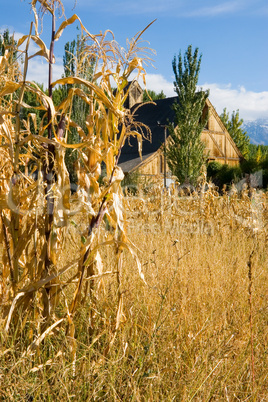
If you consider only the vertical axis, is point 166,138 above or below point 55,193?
above

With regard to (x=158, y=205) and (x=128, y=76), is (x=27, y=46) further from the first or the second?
(x=158, y=205)

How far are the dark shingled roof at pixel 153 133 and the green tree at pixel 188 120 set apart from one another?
5.84m

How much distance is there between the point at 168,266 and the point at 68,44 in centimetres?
1935

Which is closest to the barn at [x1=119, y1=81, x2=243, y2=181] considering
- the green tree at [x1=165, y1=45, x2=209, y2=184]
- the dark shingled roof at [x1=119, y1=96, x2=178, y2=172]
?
the dark shingled roof at [x1=119, y1=96, x2=178, y2=172]

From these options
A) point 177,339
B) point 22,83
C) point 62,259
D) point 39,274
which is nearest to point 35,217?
point 39,274

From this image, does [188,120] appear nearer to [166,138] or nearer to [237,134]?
[166,138]

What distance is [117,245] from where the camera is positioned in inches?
80.0

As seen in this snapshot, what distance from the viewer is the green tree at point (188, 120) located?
649 inches

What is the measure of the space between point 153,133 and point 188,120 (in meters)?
10.9

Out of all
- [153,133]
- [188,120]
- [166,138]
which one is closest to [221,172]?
[166,138]

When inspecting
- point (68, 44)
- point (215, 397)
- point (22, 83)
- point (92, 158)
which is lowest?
point (215, 397)

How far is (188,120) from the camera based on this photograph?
55.0 feet

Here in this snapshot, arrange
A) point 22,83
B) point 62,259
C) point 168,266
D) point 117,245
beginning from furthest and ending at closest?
1. point 62,259
2. point 168,266
3. point 117,245
4. point 22,83

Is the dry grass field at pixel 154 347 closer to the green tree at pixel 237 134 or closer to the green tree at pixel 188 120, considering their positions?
the green tree at pixel 188 120
